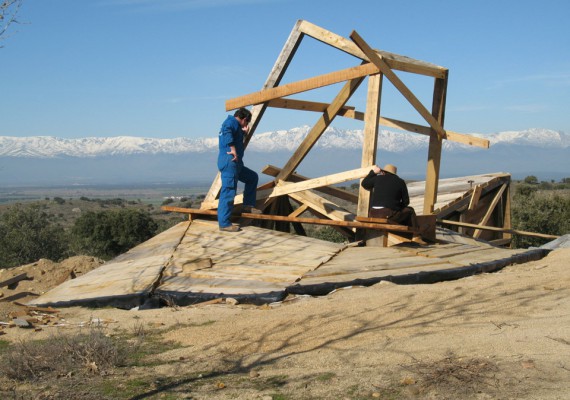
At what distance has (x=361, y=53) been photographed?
32.0ft

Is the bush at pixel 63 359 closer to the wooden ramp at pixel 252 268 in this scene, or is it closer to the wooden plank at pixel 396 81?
the wooden ramp at pixel 252 268

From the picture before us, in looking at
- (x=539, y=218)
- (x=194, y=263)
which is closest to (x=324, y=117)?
(x=194, y=263)

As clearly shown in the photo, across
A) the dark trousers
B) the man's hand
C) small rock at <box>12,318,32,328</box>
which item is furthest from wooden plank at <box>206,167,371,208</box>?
small rock at <box>12,318,32,328</box>

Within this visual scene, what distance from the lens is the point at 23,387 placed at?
4.61 metres

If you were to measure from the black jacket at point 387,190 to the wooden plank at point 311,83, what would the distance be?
1.35 m

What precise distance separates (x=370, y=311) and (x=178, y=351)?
1620 mm

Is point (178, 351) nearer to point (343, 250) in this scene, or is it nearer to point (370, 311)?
point (370, 311)

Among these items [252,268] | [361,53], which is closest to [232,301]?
[252,268]

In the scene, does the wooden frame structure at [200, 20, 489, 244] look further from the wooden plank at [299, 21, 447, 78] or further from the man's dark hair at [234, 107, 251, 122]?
the man's dark hair at [234, 107, 251, 122]

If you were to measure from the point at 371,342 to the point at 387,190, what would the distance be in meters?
4.41

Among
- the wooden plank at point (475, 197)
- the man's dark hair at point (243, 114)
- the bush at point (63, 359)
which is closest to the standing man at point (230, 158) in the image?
the man's dark hair at point (243, 114)

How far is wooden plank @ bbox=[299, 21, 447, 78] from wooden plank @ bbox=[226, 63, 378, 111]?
0.30 m

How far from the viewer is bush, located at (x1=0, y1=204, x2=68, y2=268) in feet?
90.6

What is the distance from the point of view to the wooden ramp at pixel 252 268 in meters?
7.32
